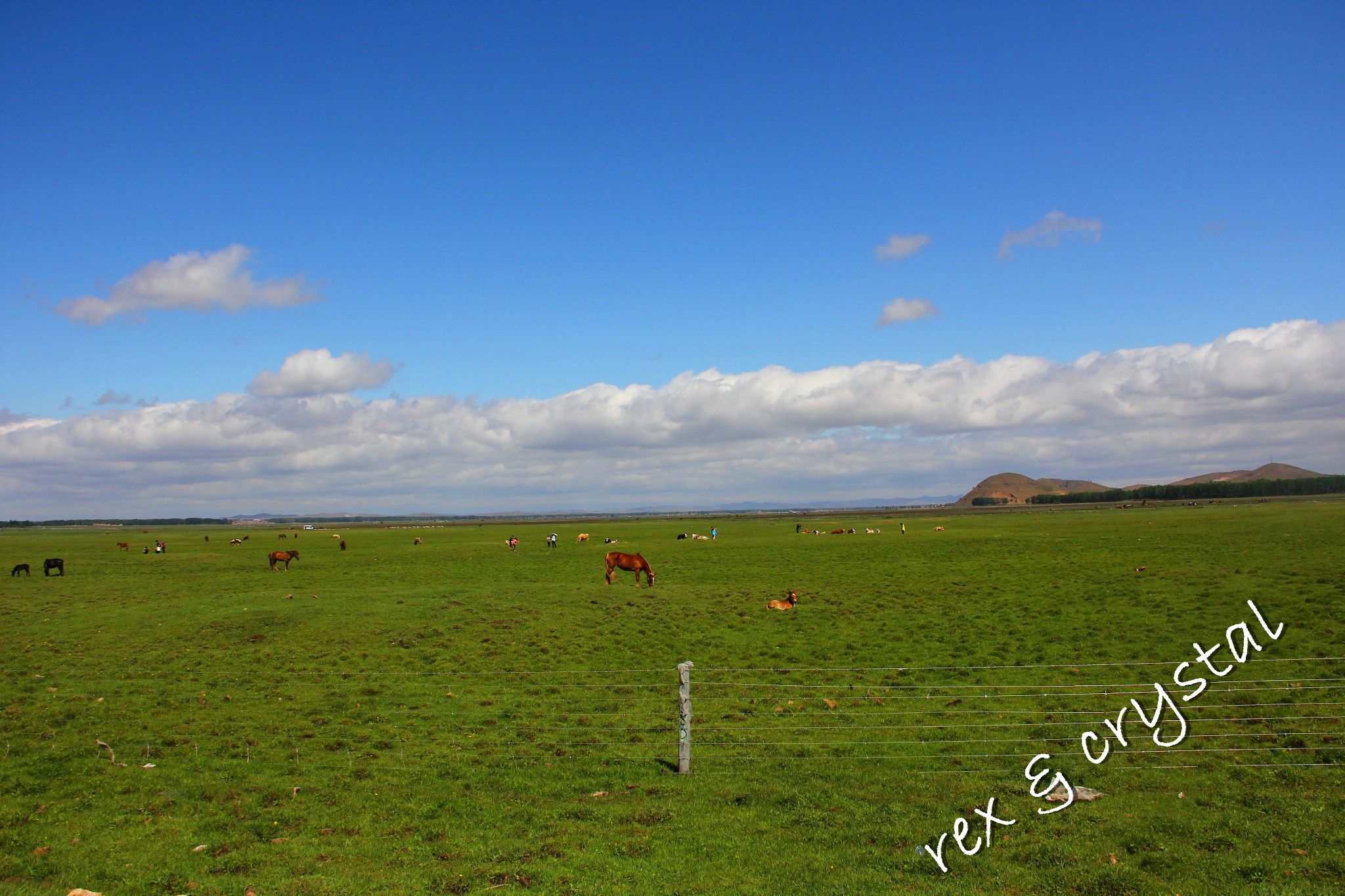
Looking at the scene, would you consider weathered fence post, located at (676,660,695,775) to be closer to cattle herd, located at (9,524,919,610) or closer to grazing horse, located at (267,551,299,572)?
cattle herd, located at (9,524,919,610)

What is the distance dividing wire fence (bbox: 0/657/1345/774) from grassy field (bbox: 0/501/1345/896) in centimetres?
10

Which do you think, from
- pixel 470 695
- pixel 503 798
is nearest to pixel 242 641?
pixel 470 695

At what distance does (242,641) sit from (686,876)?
22010mm

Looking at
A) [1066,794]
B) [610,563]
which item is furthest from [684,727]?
[610,563]

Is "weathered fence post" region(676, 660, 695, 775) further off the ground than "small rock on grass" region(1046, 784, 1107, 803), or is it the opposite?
"weathered fence post" region(676, 660, 695, 775)

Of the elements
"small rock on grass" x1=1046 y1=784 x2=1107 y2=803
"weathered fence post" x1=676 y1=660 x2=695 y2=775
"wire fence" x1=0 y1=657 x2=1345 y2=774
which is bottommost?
"wire fence" x1=0 y1=657 x2=1345 y2=774

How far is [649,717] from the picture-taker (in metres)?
16.8

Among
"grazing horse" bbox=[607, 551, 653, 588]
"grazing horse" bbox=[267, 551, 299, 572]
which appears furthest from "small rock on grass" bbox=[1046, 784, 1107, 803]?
"grazing horse" bbox=[267, 551, 299, 572]

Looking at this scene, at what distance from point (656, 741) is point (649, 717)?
189 centimetres

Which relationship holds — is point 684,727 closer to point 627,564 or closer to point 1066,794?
point 1066,794

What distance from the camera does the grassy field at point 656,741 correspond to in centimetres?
889

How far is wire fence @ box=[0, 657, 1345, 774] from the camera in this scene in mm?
13594

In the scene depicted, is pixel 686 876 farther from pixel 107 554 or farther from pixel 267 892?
pixel 107 554

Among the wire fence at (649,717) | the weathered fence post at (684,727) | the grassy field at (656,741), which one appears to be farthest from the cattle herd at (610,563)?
the weathered fence post at (684,727)
